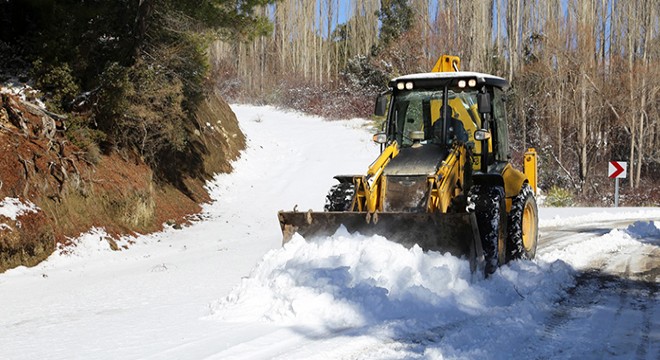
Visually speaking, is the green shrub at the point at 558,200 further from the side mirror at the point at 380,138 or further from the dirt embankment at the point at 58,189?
the side mirror at the point at 380,138

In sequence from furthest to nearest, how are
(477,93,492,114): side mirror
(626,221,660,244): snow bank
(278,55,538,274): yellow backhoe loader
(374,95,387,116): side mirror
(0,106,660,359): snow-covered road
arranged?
(626,221,660,244): snow bank < (374,95,387,116): side mirror < (477,93,492,114): side mirror < (278,55,538,274): yellow backhoe loader < (0,106,660,359): snow-covered road

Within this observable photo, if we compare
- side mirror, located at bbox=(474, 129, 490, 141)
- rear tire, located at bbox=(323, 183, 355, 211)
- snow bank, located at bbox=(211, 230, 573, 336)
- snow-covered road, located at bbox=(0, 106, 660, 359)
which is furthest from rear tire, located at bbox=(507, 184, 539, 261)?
rear tire, located at bbox=(323, 183, 355, 211)

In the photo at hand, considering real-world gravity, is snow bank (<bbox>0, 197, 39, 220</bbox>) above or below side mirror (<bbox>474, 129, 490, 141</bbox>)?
below

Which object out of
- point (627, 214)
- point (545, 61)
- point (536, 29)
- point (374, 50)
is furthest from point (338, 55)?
point (627, 214)

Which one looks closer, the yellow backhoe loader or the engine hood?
the yellow backhoe loader

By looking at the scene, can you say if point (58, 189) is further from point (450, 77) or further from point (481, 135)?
point (481, 135)

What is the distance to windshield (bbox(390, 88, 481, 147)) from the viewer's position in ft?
28.4

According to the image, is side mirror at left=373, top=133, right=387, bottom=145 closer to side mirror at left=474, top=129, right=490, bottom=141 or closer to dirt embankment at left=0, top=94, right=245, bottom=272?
side mirror at left=474, top=129, right=490, bottom=141

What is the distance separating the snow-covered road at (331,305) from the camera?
5133 millimetres

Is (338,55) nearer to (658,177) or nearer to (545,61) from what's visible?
(545,61)

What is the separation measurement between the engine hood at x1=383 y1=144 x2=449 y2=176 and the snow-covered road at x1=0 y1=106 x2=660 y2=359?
124 cm

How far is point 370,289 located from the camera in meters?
6.21

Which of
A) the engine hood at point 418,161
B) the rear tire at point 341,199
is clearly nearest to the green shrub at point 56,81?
the rear tire at point 341,199

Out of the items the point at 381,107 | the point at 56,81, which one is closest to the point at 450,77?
the point at 381,107
